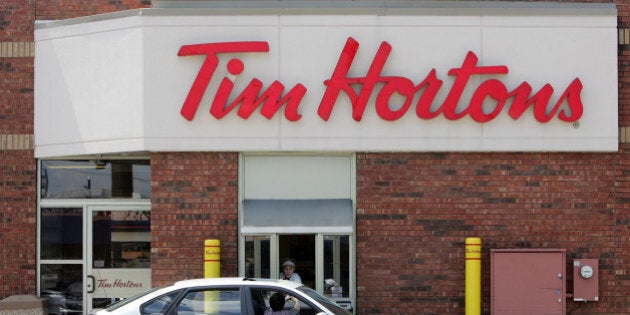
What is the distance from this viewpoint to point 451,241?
49.7ft

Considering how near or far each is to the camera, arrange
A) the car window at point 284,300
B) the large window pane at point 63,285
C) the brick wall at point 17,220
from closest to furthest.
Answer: the car window at point 284,300
the brick wall at point 17,220
the large window pane at point 63,285

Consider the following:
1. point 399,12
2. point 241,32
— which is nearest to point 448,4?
point 399,12

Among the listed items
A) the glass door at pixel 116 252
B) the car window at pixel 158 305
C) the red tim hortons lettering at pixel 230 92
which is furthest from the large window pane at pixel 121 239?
the car window at pixel 158 305

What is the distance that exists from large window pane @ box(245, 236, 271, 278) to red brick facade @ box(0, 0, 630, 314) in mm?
231

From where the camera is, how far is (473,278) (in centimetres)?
1466

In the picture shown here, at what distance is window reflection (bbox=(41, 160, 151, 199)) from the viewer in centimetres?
1612

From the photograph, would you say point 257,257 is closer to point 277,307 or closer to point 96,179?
point 96,179

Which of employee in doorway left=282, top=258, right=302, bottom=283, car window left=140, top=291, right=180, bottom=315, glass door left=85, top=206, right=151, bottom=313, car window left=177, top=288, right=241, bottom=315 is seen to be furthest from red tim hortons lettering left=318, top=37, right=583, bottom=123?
car window left=140, top=291, right=180, bottom=315

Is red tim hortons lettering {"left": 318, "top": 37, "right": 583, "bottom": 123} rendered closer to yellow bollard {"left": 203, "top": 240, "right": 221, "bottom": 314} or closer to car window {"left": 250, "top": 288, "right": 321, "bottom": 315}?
yellow bollard {"left": 203, "top": 240, "right": 221, "bottom": 314}

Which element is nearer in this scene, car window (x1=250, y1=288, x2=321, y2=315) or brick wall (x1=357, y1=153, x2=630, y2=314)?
car window (x1=250, y1=288, x2=321, y2=315)

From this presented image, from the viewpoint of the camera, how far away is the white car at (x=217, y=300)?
37.8 feet

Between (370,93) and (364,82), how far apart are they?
193 mm

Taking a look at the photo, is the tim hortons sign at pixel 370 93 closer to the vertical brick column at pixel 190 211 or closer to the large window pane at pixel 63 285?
the vertical brick column at pixel 190 211

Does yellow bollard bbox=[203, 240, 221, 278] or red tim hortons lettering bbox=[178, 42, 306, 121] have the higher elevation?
red tim hortons lettering bbox=[178, 42, 306, 121]
